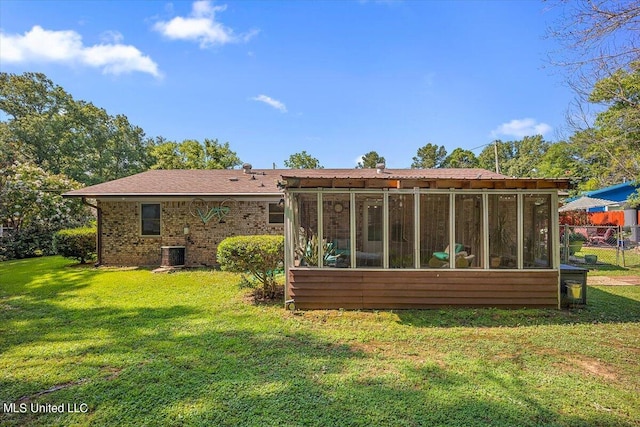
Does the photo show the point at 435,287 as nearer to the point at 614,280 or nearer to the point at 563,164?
the point at 614,280

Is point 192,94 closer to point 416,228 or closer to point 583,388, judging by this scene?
point 416,228

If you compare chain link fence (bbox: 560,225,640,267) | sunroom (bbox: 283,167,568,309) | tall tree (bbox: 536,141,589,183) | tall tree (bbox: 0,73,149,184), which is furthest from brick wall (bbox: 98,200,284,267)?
tall tree (bbox: 536,141,589,183)

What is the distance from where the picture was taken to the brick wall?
1090cm

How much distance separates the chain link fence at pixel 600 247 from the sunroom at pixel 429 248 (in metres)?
4.73

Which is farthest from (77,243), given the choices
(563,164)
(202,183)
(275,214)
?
(563,164)

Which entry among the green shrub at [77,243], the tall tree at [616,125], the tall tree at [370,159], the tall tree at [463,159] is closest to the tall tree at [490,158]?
the tall tree at [463,159]

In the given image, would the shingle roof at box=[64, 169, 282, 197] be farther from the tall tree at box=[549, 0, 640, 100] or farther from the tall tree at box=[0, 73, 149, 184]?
the tall tree at box=[0, 73, 149, 184]

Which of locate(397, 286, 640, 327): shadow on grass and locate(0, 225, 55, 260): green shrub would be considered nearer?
locate(397, 286, 640, 327): shadow on grass

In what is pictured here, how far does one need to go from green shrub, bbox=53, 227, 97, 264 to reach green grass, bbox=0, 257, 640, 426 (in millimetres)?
4809

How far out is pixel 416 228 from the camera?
583cm

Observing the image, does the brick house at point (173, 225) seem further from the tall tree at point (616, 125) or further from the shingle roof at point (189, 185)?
the tall tree at point (616, 125)

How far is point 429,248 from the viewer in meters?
5.83

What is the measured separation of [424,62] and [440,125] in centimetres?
765

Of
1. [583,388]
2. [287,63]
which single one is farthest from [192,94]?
[583,388]
